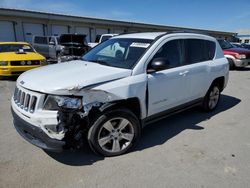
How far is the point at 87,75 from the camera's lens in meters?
3.10

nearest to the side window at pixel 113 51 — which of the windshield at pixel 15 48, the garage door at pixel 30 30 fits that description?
the windshield at pixel 15 48

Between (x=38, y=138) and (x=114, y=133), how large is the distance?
1.04 metres

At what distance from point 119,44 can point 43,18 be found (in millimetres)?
18227

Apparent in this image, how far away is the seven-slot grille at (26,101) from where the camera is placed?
2.88 metres

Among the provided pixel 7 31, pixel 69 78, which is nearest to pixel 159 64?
pixel 69 78

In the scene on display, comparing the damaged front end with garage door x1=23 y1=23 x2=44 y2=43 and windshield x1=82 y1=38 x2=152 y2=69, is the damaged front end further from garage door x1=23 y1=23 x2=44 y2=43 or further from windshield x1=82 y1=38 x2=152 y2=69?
garage door x1=23 y1=23 x2=44 y2=43

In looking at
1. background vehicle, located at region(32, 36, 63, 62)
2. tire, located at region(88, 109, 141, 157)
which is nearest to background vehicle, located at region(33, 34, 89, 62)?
background vehicle, located at region(32, 36, 63, 62)

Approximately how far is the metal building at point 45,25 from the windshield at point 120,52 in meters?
16.6

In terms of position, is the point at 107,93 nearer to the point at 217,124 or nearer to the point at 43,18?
the point at 217,124

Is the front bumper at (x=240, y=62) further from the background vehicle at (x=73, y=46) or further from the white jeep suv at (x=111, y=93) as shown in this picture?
the white jeep suv at (x=111, y=93)

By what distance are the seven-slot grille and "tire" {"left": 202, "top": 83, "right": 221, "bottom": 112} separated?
12.2 feet

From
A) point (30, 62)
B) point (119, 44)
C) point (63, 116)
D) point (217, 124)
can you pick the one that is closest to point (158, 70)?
point (119, 44)

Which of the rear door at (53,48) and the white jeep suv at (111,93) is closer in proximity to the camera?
the white jeep suv at (111,93)

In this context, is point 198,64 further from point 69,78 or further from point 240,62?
point 240,62
